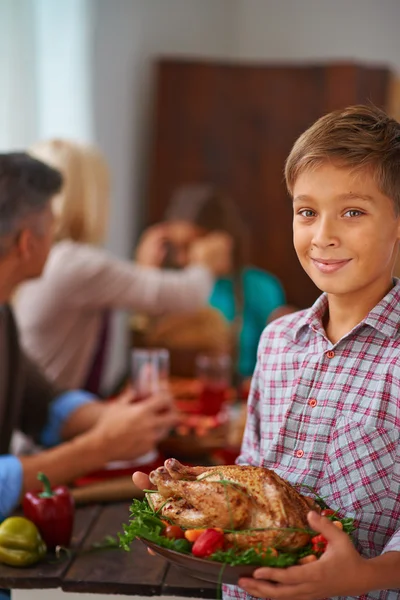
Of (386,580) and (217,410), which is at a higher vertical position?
(386,580)

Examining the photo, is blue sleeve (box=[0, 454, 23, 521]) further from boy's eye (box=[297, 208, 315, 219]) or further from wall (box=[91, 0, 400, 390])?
wall (box=[91, 0, 400, 390])

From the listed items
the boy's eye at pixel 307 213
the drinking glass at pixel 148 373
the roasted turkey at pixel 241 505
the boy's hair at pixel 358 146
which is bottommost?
the drinking glass at pixel 148 373

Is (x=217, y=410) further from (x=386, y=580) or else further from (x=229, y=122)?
(x=229, y=122)

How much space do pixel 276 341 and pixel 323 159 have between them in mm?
346

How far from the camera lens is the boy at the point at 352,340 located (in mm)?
1226

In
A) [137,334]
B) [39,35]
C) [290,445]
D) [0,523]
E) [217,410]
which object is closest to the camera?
[290,445]

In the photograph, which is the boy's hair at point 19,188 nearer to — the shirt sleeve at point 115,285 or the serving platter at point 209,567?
the shirt sleeve at point 115,285

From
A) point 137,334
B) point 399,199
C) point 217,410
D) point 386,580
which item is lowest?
point 137,334

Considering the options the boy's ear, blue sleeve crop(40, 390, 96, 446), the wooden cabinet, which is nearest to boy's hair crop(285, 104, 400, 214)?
the boy's ear

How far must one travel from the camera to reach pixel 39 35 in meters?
4.04

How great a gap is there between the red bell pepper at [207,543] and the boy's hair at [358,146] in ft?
1.78

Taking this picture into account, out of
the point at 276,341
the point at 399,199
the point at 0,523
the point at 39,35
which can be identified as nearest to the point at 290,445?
the point at 276,341

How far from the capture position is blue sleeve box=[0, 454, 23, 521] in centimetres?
185

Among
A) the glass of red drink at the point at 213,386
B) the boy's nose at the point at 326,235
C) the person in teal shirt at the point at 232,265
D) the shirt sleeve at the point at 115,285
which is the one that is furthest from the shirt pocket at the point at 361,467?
the person in teal shirt at the point at 232,265
